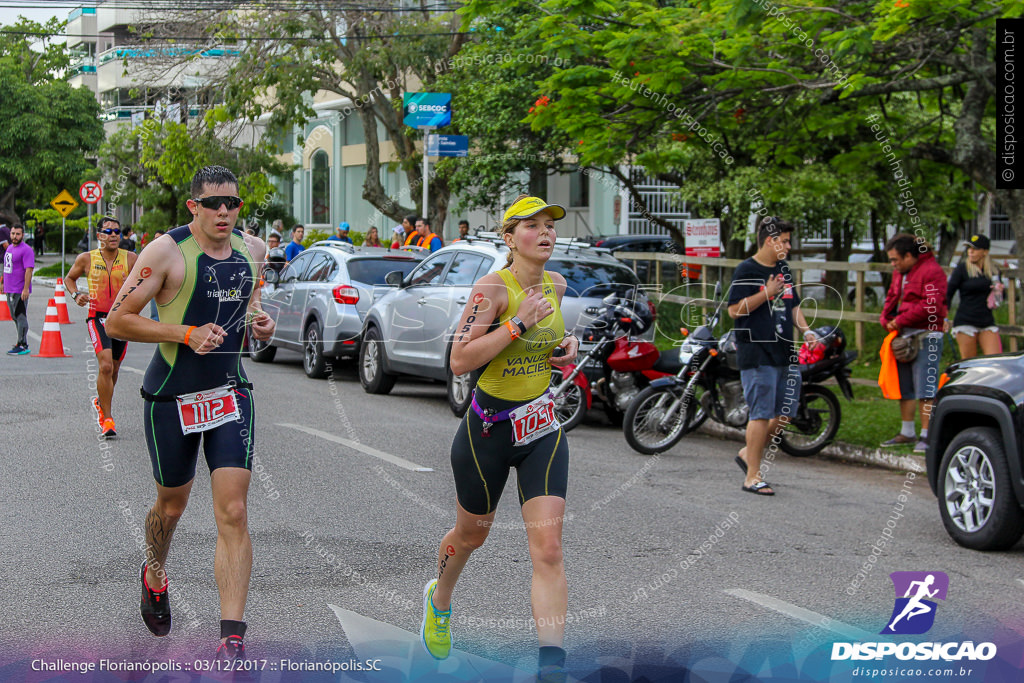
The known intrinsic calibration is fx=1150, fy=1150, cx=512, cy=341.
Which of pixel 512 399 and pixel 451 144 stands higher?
pixel 451 144

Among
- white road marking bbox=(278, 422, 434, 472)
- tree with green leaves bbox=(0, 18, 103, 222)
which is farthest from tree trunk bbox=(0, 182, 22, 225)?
white road marking bbox=(278, 422, 434, 472)

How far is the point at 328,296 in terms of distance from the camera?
14836 millimetres

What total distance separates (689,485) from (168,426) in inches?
199

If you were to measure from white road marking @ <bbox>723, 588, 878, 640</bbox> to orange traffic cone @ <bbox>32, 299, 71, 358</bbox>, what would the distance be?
1269 centimetres

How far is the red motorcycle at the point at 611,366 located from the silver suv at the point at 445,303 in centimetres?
24

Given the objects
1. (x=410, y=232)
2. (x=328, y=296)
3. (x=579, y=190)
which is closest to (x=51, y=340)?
(x=328, y=296)

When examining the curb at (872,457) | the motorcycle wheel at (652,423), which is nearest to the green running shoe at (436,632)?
the motorcycle wheel at (652,423)

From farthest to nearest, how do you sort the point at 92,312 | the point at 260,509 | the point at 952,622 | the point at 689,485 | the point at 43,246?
the point at 43,246 → the point at 92,312 → the point at 689,485 → the point at 260,509 → the point at 952,622

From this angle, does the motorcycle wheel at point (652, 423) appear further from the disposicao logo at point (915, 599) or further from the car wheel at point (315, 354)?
the car wheel at point (315, 354)

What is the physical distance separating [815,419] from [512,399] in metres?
6.56

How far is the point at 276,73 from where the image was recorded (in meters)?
26.7

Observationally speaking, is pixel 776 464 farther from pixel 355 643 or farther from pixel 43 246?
pixel 43 246

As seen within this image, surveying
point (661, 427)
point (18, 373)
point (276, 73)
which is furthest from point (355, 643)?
point (276, 73)

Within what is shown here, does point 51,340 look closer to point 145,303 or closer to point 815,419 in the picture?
point 815,419
